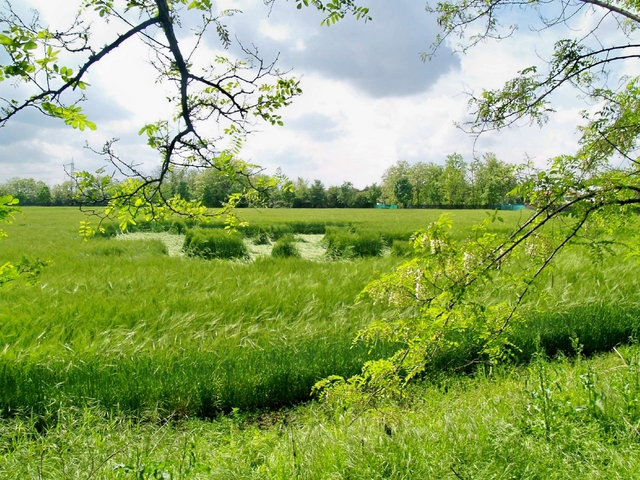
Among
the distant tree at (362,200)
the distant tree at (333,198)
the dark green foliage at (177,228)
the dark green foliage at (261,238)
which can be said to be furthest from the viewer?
the distant tree at (362,200)

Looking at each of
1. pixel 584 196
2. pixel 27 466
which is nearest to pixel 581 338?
pixel 584 196

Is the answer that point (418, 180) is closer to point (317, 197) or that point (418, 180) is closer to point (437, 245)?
point (317, 197)

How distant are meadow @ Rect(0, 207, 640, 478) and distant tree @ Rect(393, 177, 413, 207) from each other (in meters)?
70.0

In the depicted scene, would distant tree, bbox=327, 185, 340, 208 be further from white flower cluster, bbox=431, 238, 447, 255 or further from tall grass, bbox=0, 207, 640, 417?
white flower cluster, bbox=431, 238, 447, 255

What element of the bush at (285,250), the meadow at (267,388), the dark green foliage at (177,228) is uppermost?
the dark green foliage at (177,228)

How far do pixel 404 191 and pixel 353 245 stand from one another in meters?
66.8

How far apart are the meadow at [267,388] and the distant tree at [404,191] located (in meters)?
70.0

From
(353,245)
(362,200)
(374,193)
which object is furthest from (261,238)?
(374,193)

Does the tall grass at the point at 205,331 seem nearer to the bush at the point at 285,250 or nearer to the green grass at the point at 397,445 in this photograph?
the green grass at the point at 397,445

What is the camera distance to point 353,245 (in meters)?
11.1

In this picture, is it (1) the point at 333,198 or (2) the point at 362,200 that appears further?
(2) the point at 362,200

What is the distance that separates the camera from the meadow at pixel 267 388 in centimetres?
196

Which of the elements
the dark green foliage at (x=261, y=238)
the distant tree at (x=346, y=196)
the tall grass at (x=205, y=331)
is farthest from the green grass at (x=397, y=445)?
the distant tree at (x=346, y=196)

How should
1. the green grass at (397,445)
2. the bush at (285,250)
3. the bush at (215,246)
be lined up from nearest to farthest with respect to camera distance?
the green grass at (397,445) < the bush at (215,246) < the bush at (285,250)
